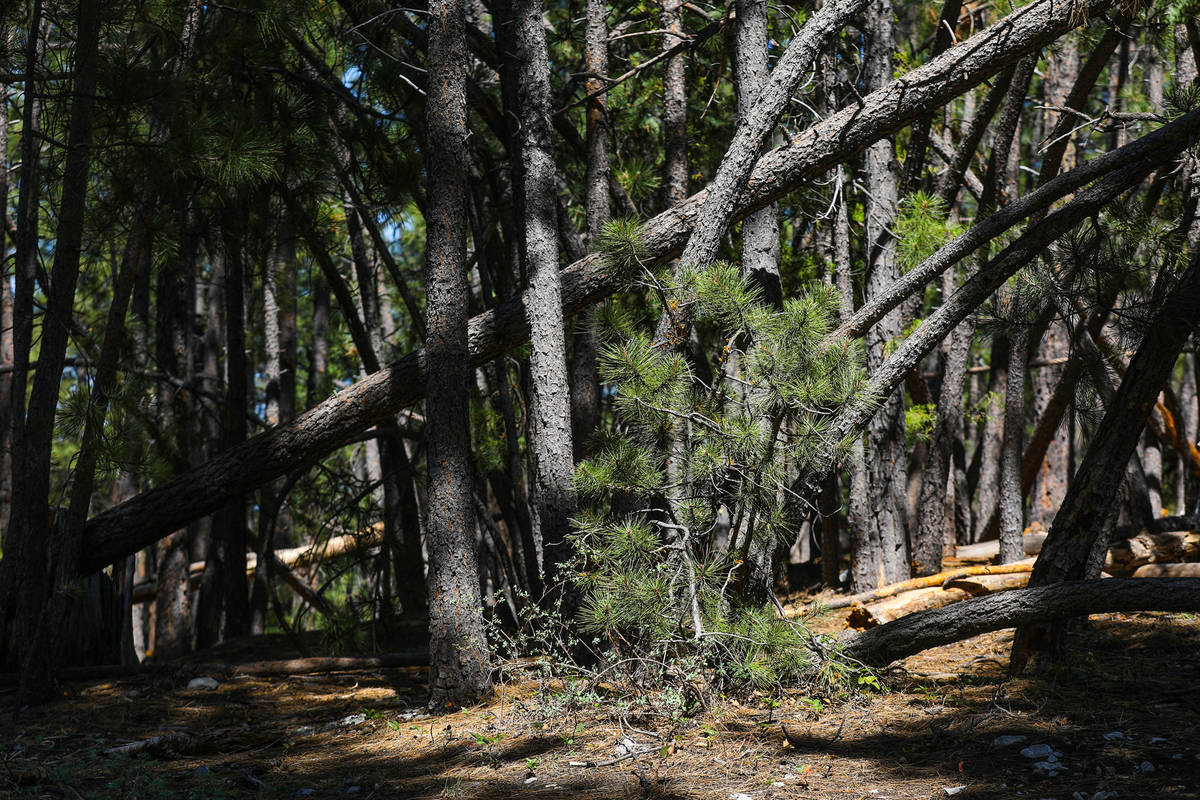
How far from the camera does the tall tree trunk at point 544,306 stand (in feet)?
17.9

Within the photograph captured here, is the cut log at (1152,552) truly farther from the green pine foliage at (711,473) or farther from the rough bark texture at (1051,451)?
the rough bark texture at (1051,451)

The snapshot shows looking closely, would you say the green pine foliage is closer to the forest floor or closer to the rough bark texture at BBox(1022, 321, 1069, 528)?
the forest floor

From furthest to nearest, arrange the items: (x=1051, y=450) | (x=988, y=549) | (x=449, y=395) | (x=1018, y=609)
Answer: (x=1051, y=450)
(x=988, y=549)
(x=449, y=395)
(x=1018, y=609)

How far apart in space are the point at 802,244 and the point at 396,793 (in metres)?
8.81

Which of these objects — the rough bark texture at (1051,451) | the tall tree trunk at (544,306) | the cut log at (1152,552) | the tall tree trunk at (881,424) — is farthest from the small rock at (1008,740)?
the rough bark texture at (1051,451)

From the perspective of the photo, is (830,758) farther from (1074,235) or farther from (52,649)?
(52,649)

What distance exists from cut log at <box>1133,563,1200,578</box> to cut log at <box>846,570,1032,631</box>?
0.73 meters

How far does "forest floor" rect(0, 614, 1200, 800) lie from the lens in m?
3.59

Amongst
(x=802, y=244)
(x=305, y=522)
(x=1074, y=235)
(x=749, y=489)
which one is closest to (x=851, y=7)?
(x=1074, y=235)

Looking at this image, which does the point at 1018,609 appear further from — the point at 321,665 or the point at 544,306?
the point at 321,665

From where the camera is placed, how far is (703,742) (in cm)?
423

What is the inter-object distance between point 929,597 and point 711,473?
8.57ft

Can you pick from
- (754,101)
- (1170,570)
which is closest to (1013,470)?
(1170,570)

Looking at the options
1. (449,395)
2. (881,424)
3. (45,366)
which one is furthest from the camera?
(881,424)
